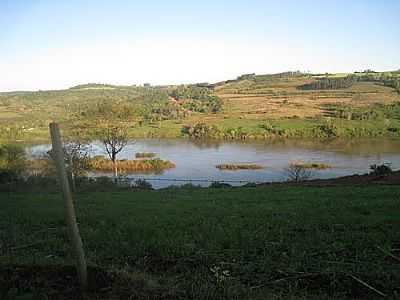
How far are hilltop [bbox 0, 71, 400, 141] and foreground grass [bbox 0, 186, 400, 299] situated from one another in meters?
31.7

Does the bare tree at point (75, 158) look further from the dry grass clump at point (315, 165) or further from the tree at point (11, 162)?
the dry grass clump at point (315, 165)

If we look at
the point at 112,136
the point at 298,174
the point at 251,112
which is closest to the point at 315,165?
the point at 298,174

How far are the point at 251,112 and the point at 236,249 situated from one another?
294ft

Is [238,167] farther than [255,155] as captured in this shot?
No

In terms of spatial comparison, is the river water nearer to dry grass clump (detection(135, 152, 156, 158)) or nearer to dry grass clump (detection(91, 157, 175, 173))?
dry grass clump (detection(135, 152, 156, 158))

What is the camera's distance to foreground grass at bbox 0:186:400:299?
5270 mm

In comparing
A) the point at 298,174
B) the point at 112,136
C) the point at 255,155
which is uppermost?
the point at 112,136

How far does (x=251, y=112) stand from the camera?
95312 millimetres

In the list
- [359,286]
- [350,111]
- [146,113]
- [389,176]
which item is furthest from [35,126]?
[359,286]

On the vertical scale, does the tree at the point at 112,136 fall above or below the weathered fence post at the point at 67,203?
below

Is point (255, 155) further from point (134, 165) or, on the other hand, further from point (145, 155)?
point (134, 165)

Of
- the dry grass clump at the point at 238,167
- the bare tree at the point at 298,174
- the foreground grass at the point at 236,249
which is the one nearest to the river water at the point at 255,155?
the dry grass clump at the point at 238,167

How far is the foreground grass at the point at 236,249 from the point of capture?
5270mm

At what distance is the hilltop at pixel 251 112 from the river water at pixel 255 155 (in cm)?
542
